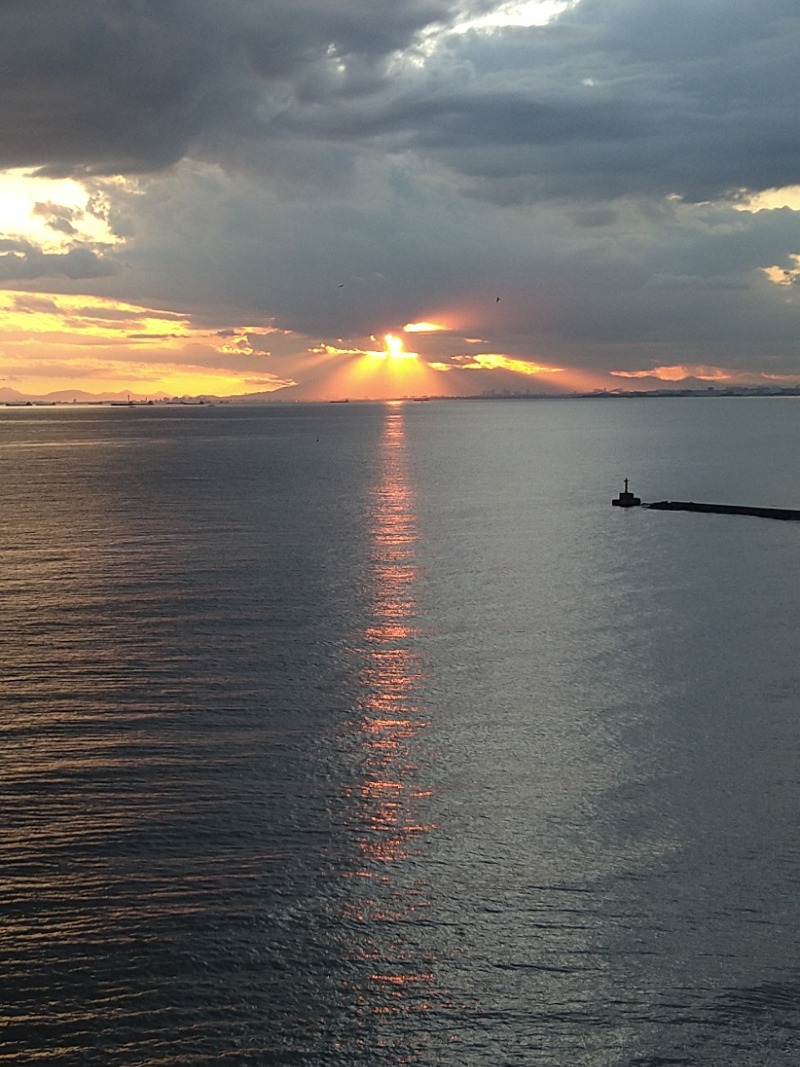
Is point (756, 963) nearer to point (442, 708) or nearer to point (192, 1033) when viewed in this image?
point (192, 1033)

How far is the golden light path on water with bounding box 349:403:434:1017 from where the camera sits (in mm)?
17547

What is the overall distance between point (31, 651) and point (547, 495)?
73.1 m

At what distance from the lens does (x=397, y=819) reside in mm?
23594

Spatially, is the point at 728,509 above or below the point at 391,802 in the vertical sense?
above

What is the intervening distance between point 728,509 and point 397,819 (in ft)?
223

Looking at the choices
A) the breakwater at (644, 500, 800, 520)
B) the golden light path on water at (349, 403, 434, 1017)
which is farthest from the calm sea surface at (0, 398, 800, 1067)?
the breakwater at (644, 500, 800, 520)

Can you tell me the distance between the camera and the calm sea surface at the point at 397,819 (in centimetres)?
1645

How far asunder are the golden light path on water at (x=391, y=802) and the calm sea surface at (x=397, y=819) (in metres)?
0.07

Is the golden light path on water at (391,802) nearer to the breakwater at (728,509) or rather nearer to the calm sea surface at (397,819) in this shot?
the calm sea surface at (397,819)

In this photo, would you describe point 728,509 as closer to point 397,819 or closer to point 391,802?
point 391,802

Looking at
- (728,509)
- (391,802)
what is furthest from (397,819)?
(728,509)

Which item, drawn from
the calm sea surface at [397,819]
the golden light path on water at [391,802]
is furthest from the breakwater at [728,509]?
the golden light path on water at [391,802]

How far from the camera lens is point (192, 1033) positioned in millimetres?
15977

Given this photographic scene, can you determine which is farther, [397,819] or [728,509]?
[728,509]
